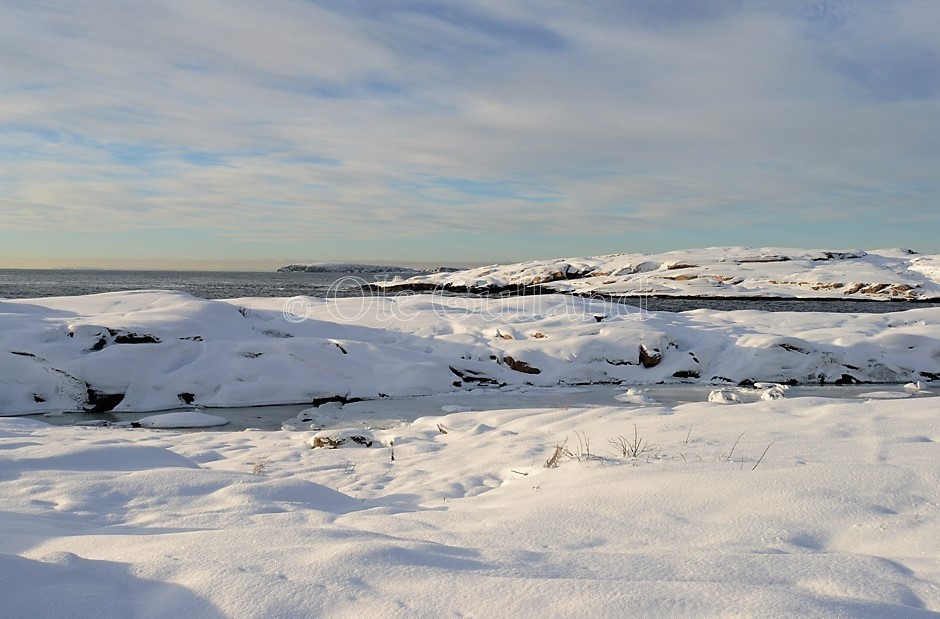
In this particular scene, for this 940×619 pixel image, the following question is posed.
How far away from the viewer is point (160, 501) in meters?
3.80

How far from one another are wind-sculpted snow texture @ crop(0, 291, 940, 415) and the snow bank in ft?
15.9

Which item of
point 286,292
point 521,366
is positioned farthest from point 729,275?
point 521,366

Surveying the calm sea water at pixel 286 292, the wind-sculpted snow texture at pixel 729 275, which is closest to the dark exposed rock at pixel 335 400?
the calm sea water at pixel 286 292

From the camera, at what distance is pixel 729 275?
52.3 meters

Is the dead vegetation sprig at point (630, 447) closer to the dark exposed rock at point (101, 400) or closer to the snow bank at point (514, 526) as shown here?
the snow bank at point (514, 526)

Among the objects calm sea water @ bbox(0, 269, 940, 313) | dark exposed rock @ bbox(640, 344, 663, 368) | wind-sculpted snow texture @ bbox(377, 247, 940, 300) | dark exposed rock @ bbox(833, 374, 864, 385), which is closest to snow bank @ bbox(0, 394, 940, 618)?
dark exposed rock @ bbox(640, 344, 663, 368)

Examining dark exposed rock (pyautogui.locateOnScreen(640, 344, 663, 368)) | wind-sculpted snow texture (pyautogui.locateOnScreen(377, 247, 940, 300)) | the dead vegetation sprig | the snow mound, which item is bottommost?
the snow mound

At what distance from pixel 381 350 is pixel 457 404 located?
321 cm

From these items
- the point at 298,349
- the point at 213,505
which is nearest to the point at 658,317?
the point at 298,349

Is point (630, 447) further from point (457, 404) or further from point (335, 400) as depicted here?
point (335, 400)

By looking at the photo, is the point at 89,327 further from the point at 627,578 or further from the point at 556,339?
the point at 627,578

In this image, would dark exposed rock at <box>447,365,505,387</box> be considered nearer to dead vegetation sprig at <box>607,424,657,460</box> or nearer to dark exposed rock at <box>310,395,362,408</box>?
dark exposed rock at <box>310,395,362,408</box>

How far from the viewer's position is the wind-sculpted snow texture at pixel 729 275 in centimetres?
4503

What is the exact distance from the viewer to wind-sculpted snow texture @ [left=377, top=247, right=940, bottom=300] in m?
45.0
